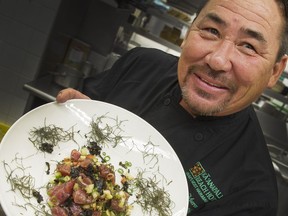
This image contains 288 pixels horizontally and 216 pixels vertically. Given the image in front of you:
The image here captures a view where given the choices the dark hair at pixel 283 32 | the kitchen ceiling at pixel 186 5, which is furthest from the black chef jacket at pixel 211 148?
the kitchen ceiling at pixel 186 5

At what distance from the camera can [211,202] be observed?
3.77 feet

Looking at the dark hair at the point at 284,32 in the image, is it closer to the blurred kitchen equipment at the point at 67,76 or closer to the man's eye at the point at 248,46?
the man's eye at the point at 248,46

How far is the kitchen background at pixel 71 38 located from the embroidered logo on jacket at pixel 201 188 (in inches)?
58.0

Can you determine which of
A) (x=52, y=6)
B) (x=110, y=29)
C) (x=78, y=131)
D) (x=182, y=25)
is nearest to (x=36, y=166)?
(x=78, y=131)

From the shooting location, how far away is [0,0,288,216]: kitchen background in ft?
8.05

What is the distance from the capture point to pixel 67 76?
2.53 metres

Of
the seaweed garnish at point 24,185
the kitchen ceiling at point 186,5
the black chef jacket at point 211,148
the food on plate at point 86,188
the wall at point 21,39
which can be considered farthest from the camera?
the kitchen ceiling at point 186,5

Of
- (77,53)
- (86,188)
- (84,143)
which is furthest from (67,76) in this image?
(86,188)

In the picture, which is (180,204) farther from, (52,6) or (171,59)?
(52,6)

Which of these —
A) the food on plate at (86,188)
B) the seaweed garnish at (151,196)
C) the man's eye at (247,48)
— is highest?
the man's eye at (247,48)

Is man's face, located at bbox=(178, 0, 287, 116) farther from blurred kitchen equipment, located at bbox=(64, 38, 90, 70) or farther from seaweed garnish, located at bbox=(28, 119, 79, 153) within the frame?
blurred kitchen equipment, located at bbox=(64, 38, 90, 70)

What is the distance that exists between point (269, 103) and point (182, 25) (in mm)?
1588

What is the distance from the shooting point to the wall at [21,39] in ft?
7.96

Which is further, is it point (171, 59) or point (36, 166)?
point (171, 59)
